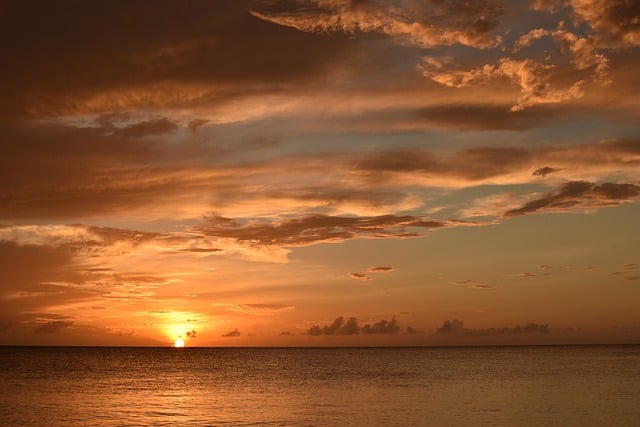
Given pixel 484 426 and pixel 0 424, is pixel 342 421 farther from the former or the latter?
pixel 0 424

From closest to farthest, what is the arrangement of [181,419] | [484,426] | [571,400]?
[484,426], [181,419], [571,400]

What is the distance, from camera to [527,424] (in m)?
44.1

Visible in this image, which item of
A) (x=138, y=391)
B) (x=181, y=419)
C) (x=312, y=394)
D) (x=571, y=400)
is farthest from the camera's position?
(x=138, y=391)

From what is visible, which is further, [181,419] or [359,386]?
[359,386]

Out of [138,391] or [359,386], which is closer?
[138,391]

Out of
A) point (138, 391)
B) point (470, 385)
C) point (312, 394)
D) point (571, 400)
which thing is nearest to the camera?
point (571, 400)

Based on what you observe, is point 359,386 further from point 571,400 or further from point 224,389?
point 571,400

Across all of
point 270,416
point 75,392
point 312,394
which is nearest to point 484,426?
point 270,416

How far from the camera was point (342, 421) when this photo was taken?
150 feet

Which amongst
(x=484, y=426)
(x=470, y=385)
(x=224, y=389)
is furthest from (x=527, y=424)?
(x=224, y=389)

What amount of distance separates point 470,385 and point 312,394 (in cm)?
2046

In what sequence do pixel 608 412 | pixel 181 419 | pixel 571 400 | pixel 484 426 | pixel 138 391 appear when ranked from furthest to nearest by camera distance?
pixel 138 391
pixel 571 400
pixel 608 412
pixel 181 419
pixel 484 426

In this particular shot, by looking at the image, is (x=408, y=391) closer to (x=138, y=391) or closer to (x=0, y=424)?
(x=138, y=391)

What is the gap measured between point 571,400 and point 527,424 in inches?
632
